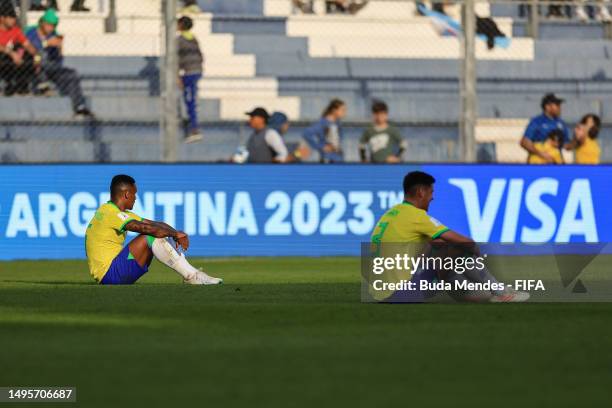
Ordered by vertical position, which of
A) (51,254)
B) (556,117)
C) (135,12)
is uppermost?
(135,12)

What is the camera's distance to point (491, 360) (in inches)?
337

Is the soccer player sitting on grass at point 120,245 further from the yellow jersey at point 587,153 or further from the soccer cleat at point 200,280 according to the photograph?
the yellow jersey at point 587,153

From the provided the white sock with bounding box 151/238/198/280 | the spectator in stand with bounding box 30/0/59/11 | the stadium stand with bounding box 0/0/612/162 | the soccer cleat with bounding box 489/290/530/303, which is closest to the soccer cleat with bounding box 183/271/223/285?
the white sock with bounding box 151/238/198/280

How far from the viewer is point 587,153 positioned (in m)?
23.3

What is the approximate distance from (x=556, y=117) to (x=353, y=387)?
1590 centimetres

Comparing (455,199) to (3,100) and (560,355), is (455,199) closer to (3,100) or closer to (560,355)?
(3,100)

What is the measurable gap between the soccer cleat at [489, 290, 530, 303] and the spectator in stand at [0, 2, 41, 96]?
12.4m

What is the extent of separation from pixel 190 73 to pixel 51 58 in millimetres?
2218

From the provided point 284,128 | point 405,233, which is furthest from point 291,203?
point 405,233

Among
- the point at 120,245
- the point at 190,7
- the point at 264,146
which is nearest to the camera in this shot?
the point at 120,245

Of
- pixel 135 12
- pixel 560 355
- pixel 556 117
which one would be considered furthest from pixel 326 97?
pixel 560 355

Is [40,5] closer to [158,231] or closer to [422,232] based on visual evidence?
[158,231]

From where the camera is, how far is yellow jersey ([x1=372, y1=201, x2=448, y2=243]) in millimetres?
12070

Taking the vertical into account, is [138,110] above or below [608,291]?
above
